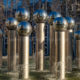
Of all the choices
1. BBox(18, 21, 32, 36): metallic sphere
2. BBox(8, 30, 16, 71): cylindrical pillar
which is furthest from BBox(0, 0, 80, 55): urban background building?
BBox(18, 21, 32, 36): metallic sphere

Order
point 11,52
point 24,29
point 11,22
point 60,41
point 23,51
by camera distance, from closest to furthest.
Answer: point 23,51 → point 24,29 → point 60,41 → point 11,22 → point 11,52

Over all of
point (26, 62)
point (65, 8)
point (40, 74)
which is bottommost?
point (40, 74)

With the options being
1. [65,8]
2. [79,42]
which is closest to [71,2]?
[65,8]

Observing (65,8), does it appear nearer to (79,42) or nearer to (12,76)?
(79,42)

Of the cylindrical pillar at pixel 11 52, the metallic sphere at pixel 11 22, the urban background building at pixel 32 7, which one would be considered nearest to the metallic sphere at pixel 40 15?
the metallic sphere at pixel 11 22

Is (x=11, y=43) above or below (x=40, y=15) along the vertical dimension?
below

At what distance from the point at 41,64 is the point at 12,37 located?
65.2 inches

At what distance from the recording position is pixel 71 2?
53.2 feet

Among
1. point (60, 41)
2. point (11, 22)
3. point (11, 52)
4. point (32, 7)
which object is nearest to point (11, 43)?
point (11, 52)

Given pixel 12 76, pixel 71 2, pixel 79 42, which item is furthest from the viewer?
pixel 71 2

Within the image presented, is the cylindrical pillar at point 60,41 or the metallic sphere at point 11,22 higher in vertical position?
the metallic sphere at point 11,22

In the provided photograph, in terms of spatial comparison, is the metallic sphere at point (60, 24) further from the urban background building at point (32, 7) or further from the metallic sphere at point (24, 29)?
the urban background building at point (32, 7)

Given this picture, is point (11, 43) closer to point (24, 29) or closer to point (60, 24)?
point (24, 29)

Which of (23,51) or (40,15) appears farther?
(40,15)
